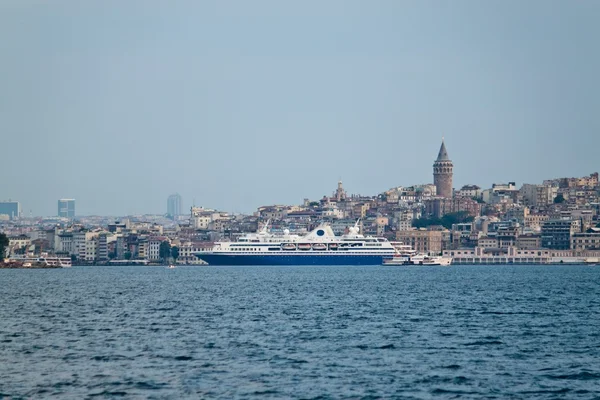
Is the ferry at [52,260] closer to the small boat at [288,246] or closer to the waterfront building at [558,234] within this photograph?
the small boat at [288,246]

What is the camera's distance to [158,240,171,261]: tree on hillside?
6594 inches

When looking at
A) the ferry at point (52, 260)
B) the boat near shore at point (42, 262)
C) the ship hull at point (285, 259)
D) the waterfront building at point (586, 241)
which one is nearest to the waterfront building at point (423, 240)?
the waterfront building at point (586, 241)

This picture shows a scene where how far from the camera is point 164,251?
168 m

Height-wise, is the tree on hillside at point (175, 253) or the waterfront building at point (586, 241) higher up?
the waterfront building at point (586, 241)

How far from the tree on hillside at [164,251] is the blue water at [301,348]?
109184 mm

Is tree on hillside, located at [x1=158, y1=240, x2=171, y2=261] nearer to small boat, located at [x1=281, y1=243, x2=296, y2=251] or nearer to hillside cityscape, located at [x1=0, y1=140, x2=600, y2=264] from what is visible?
hillside cityscape, located at [x1=0, y1=140, x2=600, y2=264]

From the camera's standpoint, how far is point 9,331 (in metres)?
39.5

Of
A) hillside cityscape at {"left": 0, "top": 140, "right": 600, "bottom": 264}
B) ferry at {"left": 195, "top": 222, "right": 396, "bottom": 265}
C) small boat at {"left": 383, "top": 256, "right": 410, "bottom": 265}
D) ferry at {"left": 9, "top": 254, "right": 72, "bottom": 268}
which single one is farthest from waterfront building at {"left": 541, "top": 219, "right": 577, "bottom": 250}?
ferry at {"left": 9, "top": 254, "right": 72, "bottom": 268}

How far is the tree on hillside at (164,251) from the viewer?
168 metres

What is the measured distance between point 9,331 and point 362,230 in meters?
145

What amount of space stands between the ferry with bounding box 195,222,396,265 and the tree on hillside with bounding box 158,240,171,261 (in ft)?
108

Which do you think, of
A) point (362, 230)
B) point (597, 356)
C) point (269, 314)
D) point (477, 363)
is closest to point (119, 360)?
point (477, 363)

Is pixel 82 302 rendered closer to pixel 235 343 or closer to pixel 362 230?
pixel 235 343

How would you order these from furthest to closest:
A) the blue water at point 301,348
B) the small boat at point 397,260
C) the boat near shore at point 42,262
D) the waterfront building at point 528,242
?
the waterfront building at point 528,242
the boat near shore at point 42,262
the small boat at point 397,260
the blue water at point 301,348
